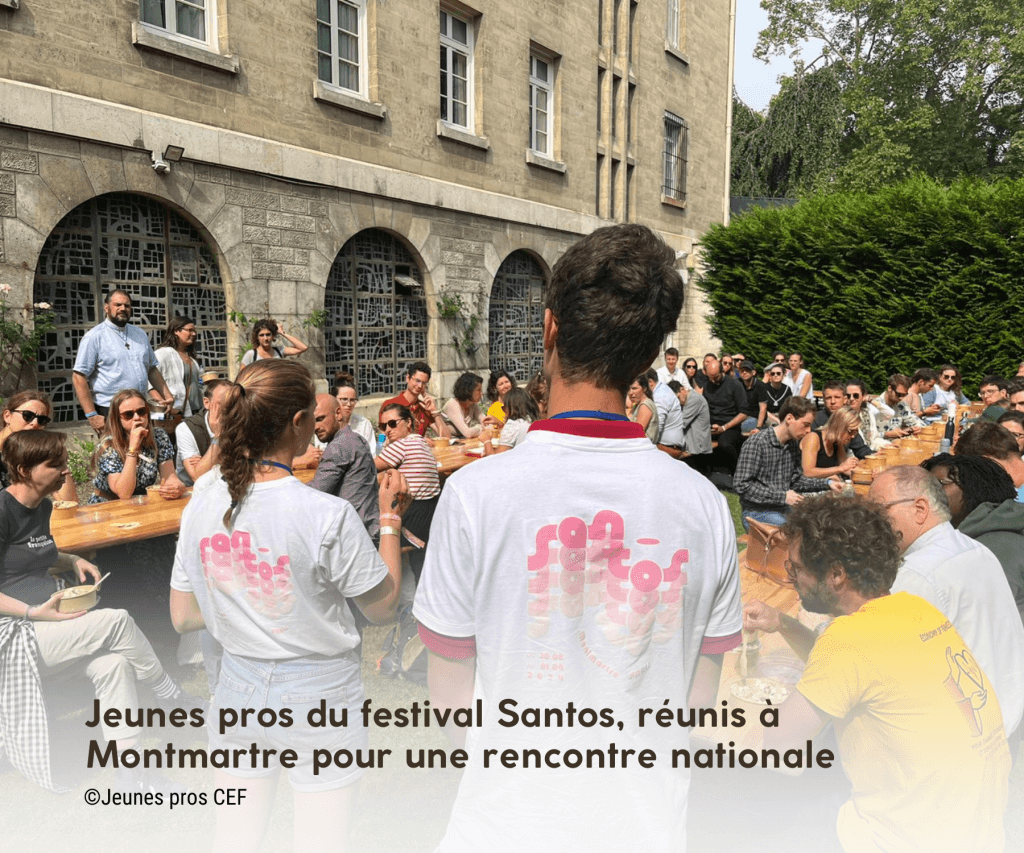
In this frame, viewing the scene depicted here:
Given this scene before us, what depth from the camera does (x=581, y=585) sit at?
133 centimetres

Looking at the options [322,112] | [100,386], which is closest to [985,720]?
[100,386]

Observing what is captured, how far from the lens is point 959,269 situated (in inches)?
566

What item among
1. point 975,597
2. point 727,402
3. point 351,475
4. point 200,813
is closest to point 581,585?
point 975,597

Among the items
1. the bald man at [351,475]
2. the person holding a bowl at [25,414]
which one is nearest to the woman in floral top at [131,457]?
the person holding a bowl at [25,414]

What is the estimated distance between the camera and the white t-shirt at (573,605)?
1295 millimetres

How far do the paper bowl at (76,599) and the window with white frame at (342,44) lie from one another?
28.5 feet

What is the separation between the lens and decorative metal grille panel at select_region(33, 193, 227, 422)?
788cm

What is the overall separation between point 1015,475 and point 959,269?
11.6 meters

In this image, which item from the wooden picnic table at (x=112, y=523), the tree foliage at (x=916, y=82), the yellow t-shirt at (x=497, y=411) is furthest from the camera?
the tree foliage at (x=916, y=82)

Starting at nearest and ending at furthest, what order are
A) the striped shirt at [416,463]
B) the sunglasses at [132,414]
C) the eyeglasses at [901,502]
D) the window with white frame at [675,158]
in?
the eyeglasses at [901,502], the striped shirt at [416,463], the sunglasses at [132,414], the window with white frame at [675,158]

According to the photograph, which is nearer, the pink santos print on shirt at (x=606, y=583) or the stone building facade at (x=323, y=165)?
the pink santos print on shirt at (x=606, y=583)

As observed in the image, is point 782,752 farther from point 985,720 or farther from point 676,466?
point 676,466

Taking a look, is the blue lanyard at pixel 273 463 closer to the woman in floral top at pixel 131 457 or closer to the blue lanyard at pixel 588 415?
the blue lanyard at pixel 588 415

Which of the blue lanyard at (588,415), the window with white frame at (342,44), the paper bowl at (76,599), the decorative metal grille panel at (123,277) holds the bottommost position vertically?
the paper bowl at (76,599)
